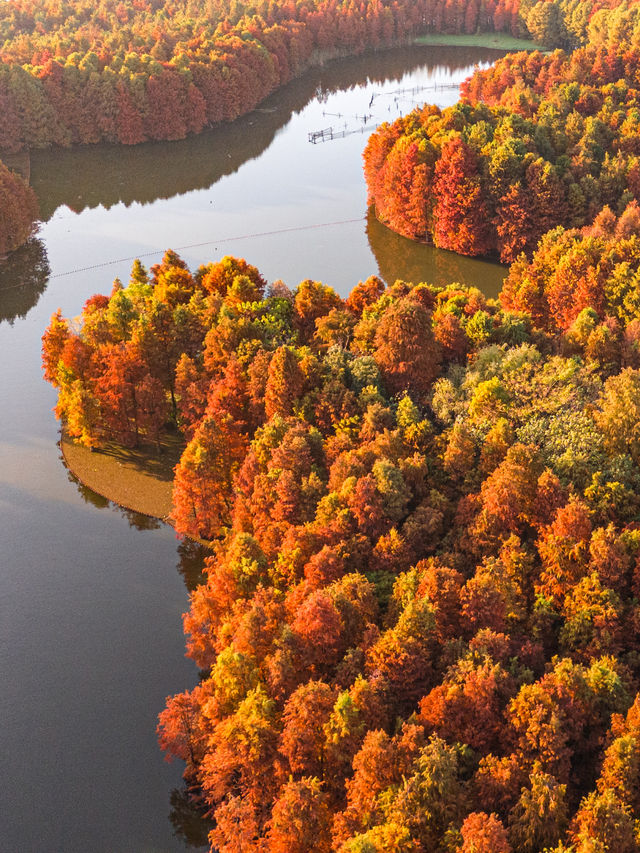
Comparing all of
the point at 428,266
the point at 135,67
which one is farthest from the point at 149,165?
Answer: the point at 428,266

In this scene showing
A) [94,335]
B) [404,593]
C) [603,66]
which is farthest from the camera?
[603,66]

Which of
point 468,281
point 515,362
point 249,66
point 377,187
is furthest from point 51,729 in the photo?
point 249,66

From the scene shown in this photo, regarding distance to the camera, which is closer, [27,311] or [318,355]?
[318,355]

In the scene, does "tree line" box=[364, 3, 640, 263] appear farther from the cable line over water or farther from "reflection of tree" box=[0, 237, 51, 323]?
"reflection of tree" box=[0, 237, 51, 323]

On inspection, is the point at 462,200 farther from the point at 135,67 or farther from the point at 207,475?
the point at 135,67

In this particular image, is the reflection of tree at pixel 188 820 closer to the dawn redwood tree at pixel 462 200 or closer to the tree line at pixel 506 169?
the tree line at pixel 506 169

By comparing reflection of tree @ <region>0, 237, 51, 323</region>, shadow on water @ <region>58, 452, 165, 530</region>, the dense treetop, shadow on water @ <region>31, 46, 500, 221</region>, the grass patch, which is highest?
the dense treetop

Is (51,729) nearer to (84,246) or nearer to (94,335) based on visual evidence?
(94,335)

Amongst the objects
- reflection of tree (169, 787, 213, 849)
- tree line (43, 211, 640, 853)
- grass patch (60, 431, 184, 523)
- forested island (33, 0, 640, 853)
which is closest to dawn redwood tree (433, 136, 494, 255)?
forested island (33, 0, 640, 853)

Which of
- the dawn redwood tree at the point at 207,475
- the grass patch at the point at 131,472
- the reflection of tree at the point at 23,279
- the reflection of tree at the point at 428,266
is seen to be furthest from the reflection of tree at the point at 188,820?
the reflection of tree at the point at 428,266
